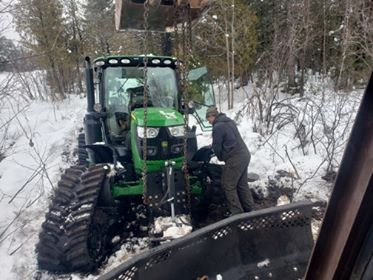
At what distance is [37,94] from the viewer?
20953mm

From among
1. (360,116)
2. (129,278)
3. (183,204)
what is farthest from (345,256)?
(183,204)

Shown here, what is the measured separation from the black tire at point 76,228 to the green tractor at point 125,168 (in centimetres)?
1

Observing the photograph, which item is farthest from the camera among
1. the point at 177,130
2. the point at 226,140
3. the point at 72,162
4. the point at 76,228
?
the point at 72,162

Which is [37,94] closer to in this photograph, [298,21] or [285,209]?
[298,21]

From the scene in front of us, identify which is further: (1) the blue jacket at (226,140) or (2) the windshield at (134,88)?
(2) the windshield at (134,88)

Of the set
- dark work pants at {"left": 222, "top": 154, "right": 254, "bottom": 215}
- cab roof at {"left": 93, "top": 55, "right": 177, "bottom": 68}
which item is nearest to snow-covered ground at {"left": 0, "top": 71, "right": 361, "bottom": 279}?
dark work pants at {"left": 222, "top": 154, "right": 254, "bottom": 215}

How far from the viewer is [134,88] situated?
530 centimetres

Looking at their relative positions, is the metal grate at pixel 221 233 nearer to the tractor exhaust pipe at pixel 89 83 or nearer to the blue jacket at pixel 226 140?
the blue jacket at pixel 226 140

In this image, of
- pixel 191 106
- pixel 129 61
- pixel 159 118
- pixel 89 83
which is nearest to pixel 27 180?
pixel 89 83

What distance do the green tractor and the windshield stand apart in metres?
0.01

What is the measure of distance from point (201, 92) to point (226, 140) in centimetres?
104

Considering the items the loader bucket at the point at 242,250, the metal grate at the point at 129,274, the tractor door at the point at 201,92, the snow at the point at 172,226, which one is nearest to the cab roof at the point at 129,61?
the tractor door at the point at 201,92

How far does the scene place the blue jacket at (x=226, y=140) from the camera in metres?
4.88

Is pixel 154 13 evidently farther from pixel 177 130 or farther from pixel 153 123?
pixel 177 130
